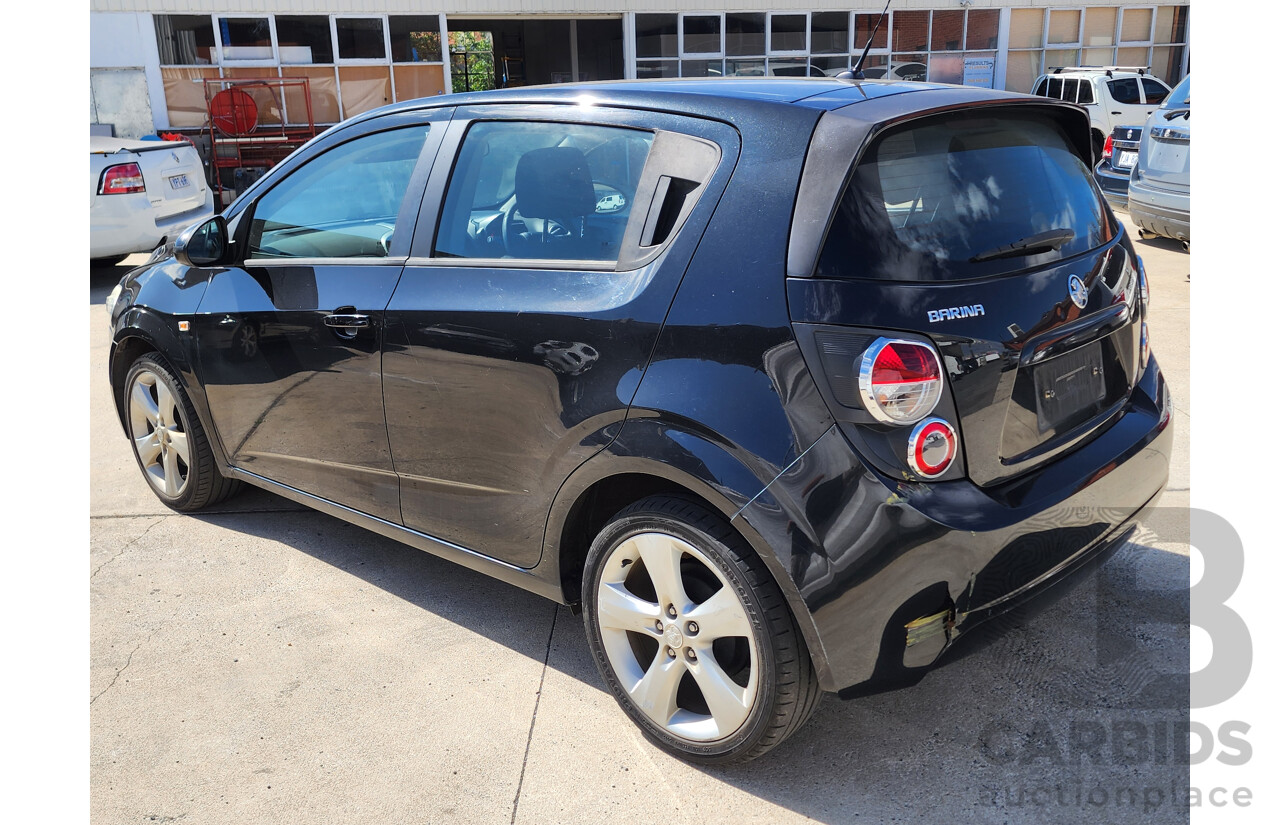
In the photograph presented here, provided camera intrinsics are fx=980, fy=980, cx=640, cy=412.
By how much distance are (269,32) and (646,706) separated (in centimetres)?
1774

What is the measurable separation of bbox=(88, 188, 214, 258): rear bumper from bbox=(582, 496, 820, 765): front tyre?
7.89 m

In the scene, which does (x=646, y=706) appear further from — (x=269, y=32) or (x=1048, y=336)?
(x=269, y=32)

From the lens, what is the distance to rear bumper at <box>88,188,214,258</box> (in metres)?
9.20

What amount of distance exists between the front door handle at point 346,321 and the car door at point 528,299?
13cm

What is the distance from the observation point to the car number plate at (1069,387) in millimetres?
2455

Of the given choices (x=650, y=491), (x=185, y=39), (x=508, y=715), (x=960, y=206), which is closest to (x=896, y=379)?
(x=960, y=206)

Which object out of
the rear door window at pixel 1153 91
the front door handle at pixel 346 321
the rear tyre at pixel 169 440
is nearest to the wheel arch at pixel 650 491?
the front door handle at pixel 346 321

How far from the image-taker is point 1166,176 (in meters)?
8.17

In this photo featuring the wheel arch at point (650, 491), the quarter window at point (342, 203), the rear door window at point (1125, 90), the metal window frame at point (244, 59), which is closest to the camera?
the wheel arch at point (650, 491)

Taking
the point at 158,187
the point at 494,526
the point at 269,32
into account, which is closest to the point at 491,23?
the point at 269,32

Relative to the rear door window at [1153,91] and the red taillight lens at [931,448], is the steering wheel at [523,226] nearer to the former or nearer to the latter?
the red taillight lens at [931,448]

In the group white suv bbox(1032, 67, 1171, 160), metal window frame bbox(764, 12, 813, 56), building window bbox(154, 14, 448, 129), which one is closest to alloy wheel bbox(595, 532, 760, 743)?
building window bbox(154, 14, 448, 129)

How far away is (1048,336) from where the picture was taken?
2.44 meters

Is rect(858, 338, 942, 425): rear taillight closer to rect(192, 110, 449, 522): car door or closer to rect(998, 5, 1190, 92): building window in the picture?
rect(192, 110, 449, 522): car door
